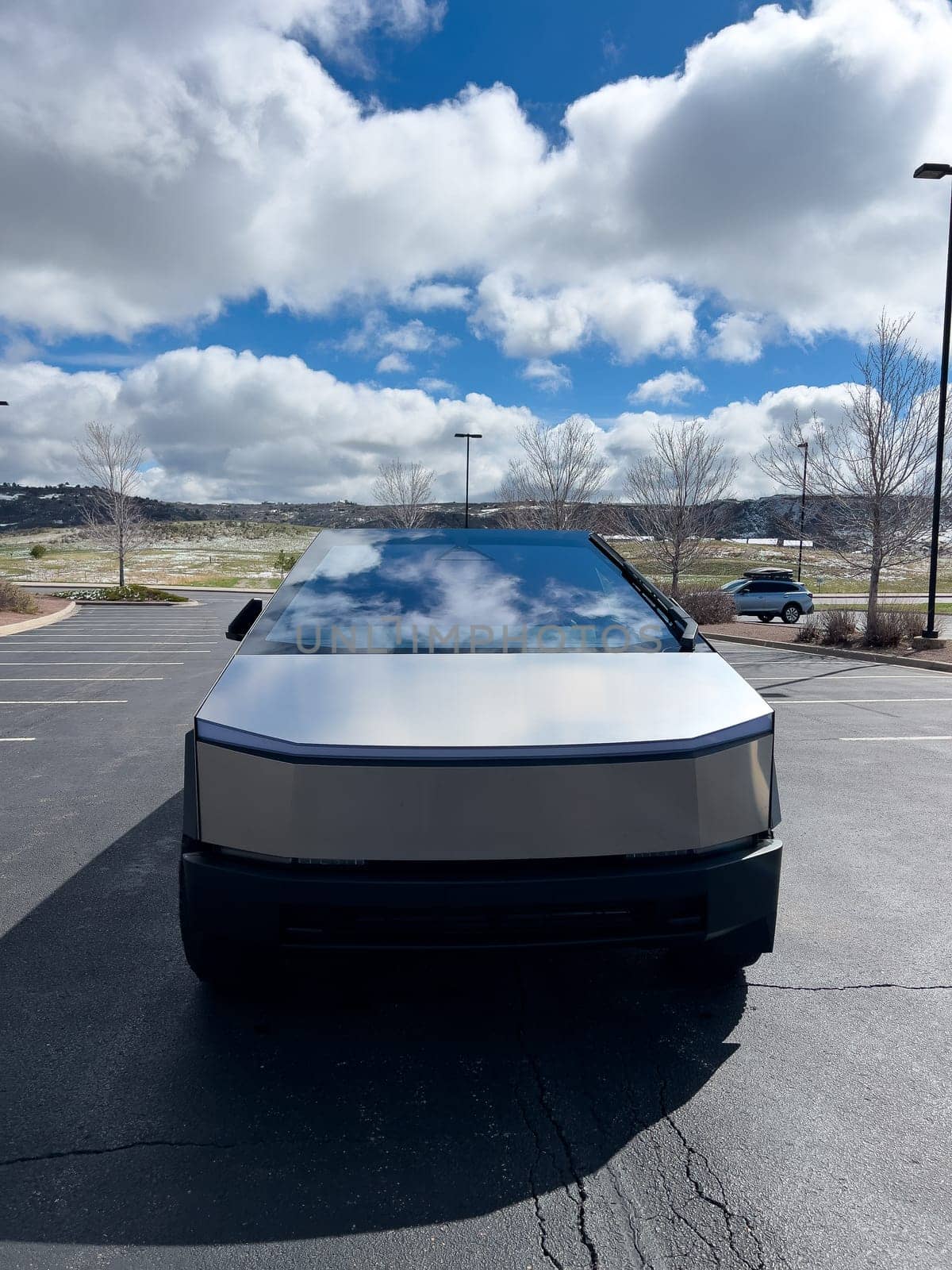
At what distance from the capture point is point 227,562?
72312 millimetres

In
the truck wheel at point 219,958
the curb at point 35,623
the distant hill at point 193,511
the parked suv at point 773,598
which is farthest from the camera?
the distant hill at point 193,511

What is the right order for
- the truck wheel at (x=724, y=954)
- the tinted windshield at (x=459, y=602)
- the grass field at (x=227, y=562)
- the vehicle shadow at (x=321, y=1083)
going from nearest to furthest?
the vehicle shadow at (x=321, y=1083), the truck wheel at (x=724, y=954), the tinted windshield at (x=459, y=602), the grass field at (x=227, y=562)

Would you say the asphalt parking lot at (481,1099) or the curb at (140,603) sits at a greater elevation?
the asphalt parking lot at (481,1099)

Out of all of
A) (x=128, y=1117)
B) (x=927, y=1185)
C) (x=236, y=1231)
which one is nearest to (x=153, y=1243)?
(x=236, y=1231)

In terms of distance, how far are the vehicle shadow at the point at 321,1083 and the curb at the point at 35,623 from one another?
18.2 meters

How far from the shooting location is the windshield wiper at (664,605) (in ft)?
10.2

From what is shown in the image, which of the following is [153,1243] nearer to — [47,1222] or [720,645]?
[47,1222]

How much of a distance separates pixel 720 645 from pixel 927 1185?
59.8 feet

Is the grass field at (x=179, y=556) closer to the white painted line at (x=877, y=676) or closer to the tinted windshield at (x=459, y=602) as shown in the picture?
the white painted line at (x=877, y=676)

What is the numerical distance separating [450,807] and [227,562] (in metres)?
73.7

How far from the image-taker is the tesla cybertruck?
89.7 inches

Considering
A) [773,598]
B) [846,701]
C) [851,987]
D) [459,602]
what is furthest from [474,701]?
[773,598]

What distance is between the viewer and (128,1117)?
2.33 meters

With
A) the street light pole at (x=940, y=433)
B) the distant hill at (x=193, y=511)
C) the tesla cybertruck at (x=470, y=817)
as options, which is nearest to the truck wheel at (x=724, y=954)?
the tesla cybertruck at (x=470, y=817)
